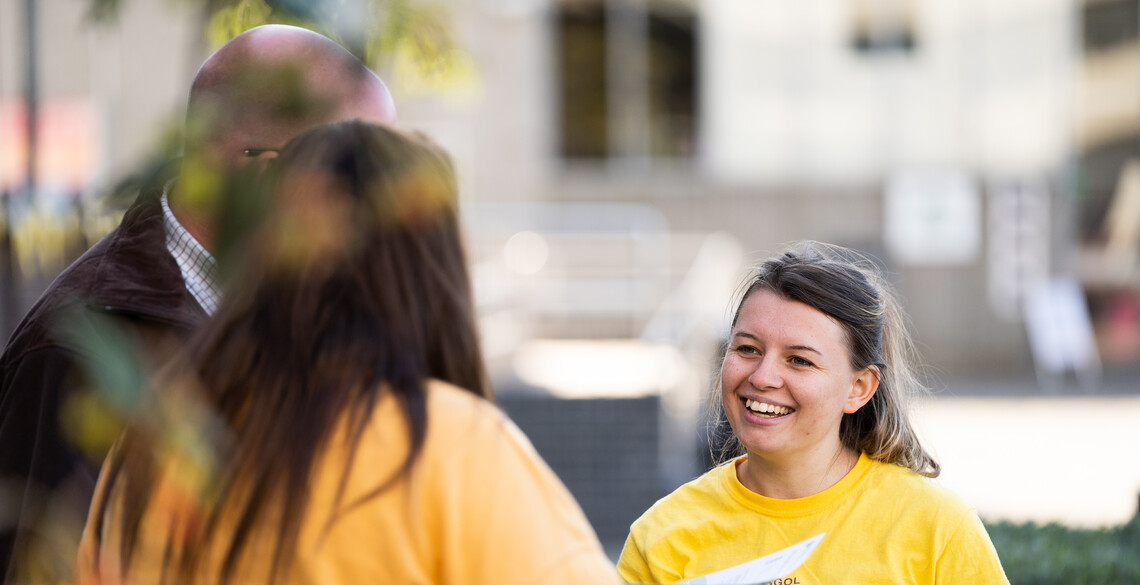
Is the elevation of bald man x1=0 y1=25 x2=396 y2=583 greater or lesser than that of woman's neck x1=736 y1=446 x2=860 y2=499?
greater

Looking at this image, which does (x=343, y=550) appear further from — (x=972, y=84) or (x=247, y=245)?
(x=972, y=84)

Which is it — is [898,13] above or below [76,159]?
above

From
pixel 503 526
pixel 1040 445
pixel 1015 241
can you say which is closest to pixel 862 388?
pixel 503 526

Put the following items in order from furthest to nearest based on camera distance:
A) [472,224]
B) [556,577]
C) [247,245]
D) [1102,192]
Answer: [1102,192] < [472,224] < [247,245] < [556,577]

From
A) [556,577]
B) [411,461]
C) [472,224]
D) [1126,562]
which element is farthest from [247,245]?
[472,224]

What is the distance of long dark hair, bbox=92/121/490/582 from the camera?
1374 millimetres

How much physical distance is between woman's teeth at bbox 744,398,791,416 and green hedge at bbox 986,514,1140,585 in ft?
4.78

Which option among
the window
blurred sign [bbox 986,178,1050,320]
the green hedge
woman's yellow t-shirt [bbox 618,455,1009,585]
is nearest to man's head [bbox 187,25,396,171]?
woman's yellow t-shirt [bbox 618,455,1009,585]

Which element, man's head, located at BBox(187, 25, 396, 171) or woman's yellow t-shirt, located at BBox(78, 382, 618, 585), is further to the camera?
man's head, located at BBox(187, 25, 396, 171)

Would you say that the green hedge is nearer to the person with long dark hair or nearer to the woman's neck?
the woman's neck

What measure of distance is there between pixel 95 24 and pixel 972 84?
1171 cm

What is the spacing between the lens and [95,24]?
12.1 ft

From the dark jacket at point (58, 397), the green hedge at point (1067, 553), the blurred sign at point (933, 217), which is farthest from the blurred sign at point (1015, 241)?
the dark jacket at point (58, 397)

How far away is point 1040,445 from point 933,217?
430 centimetres
